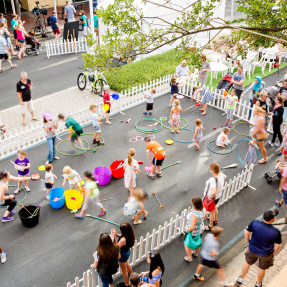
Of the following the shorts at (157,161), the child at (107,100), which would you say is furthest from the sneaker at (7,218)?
the child at (107,100)

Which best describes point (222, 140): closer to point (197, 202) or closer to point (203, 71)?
point (203, 71)

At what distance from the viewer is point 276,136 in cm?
1187

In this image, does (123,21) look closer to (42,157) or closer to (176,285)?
(42,157)

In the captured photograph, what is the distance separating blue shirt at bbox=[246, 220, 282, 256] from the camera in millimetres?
5914

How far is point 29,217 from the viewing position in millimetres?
7961

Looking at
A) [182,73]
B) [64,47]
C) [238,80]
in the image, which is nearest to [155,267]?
[238,80]

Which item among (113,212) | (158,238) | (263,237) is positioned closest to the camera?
(263,237)

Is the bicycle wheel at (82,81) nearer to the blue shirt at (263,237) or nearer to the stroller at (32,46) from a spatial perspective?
the stroller at (32,46)

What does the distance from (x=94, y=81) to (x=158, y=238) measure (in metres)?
9.41

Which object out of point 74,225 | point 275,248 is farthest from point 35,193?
point 275,248

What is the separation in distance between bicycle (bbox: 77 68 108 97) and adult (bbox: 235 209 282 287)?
34.1ft

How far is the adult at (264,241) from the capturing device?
5902 millimetres

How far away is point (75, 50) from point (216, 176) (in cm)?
1525

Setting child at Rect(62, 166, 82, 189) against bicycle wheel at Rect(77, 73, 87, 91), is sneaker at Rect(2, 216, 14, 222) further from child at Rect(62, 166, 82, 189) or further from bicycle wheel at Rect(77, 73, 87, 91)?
bicycle wheel at Rect(77, 73, 87, 91)
